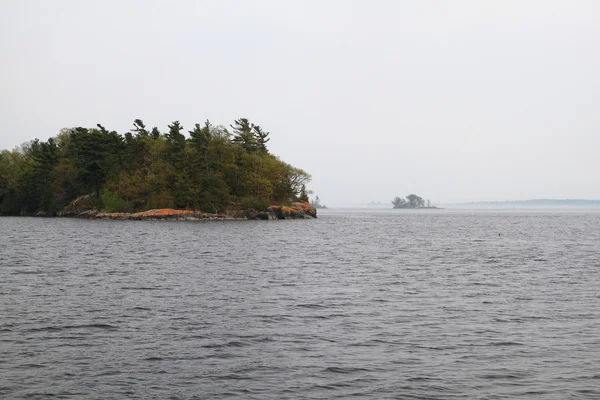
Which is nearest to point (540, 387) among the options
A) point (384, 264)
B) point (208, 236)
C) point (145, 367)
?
point (145, 367)

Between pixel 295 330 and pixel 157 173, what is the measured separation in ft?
420

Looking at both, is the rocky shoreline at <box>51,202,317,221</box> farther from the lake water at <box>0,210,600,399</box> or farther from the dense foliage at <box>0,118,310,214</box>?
the lake water at <box>0,210,600,399</box>

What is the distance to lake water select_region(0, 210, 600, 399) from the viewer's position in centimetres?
1736

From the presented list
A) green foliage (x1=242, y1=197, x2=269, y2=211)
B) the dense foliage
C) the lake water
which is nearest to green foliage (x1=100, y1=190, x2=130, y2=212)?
the dense foliage

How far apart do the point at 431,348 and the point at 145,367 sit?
421 inches

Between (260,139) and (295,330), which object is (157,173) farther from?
(295,330)

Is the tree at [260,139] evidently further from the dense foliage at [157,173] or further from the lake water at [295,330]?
the lake water at [295,330]

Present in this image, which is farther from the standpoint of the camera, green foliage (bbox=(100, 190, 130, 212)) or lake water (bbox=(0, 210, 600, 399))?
green foliage (bbox=(100, 190, 130, 212))

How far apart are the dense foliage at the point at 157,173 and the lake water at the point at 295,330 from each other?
9303cm

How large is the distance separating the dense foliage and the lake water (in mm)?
93033

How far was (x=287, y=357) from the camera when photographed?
20.4 meters

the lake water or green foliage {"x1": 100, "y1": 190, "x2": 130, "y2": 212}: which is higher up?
green foliage {"x1": 100, "y1": 190, "x2": 130, "y2": 212}

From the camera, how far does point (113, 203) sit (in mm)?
142250

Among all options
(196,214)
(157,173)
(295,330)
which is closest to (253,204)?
(196,214)
